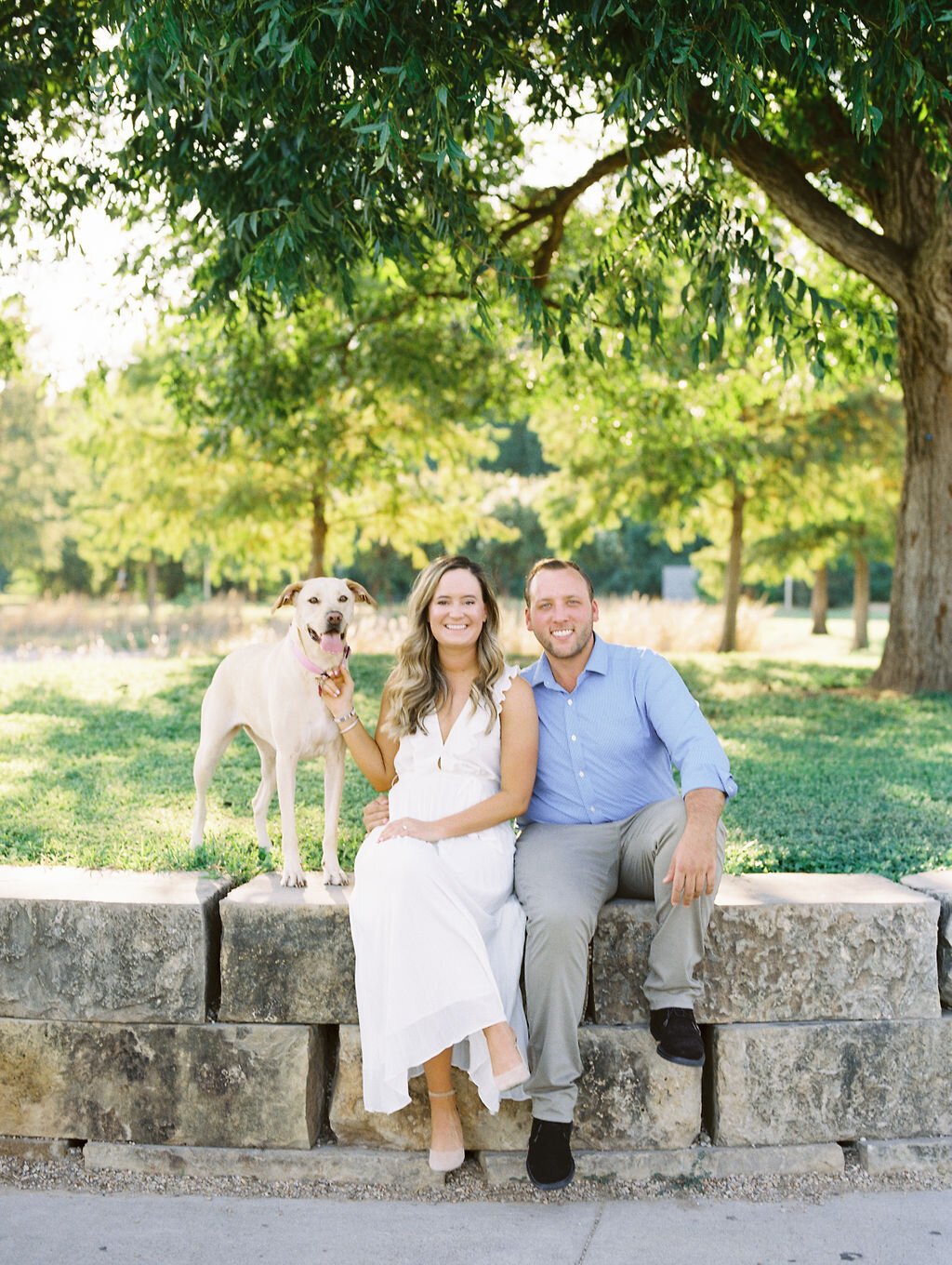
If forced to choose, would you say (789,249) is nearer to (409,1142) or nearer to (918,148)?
(918,148)

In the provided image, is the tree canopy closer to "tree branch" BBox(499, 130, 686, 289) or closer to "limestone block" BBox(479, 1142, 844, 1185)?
"tree branch" BBox(499, 130, 686, 289)

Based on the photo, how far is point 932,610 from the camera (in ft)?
33.7

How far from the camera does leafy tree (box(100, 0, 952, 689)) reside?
16.1ft

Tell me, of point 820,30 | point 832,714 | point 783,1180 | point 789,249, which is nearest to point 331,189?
point 820,30

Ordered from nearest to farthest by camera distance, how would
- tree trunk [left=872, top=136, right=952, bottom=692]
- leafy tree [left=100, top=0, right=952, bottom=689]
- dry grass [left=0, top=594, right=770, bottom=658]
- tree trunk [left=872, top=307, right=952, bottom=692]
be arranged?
leafy tree [left=100, top=0, right=952, bottom=689] < tree trunk [left=872, top=136, right=952, bottom=692] < tree trunk [left=872, top=307, right=952, bottom=692] < dry grass [left=0, top=594, right=770, bottom=658]

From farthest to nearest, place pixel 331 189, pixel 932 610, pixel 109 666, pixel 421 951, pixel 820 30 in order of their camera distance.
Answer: pixel 109 666, pixel 932 610, pixel 331 189, pixel 820 30, pixel 421 951

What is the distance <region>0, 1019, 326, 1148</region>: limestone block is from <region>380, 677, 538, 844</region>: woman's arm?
738 millimetres

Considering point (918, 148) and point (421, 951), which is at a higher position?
point (918, 148)

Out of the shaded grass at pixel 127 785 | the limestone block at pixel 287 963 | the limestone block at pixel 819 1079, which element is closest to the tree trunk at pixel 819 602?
the shaded grass at pixel 127 785

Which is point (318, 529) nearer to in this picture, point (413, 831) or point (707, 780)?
point (413, 831)

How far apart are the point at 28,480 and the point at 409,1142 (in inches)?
1104

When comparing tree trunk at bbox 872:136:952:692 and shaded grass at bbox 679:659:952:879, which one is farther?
tree trunk at bbox 872:136:952:692

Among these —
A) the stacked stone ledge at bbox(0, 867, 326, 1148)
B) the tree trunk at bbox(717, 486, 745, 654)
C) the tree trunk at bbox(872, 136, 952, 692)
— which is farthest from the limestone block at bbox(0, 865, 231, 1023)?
the tree trunk at bbox(717, 486, 745, 654)

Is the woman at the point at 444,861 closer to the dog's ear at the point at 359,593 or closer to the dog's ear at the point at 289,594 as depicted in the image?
the dog's ear at the point at 359,593
